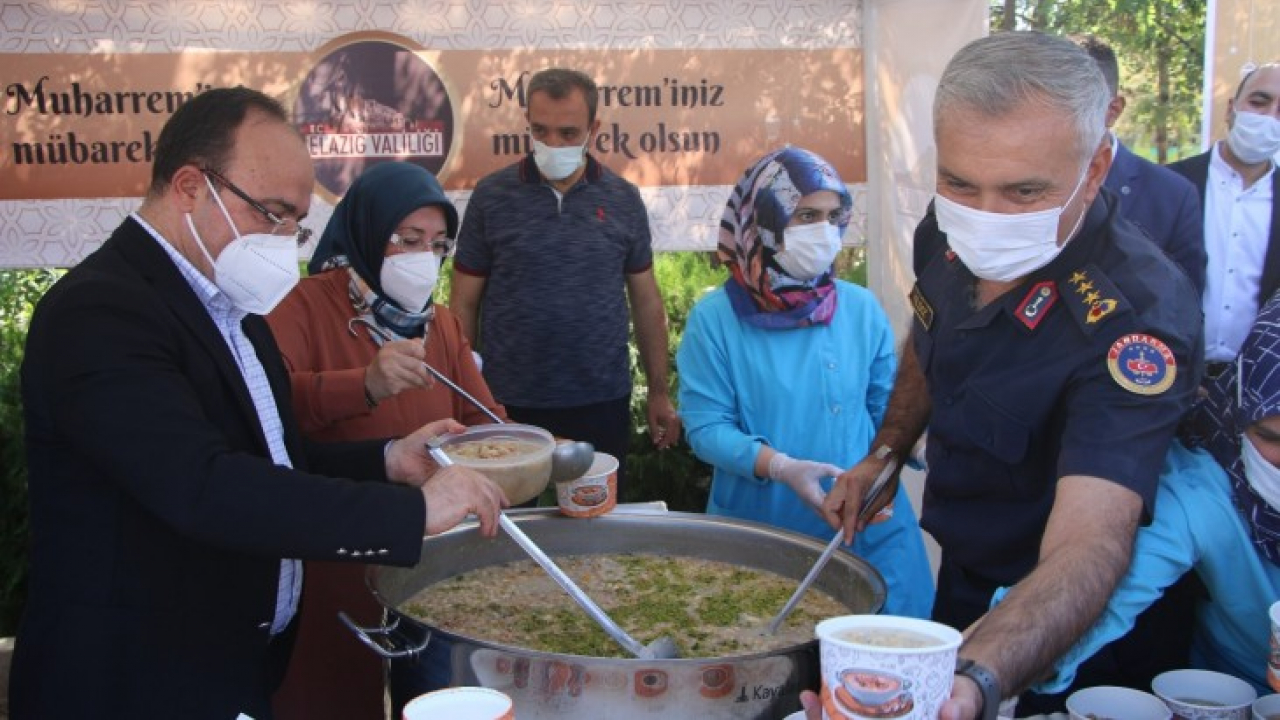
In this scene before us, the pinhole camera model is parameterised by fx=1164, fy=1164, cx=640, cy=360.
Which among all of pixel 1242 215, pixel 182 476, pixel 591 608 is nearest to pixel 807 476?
pixel 591 608

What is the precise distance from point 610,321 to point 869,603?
7.77ft

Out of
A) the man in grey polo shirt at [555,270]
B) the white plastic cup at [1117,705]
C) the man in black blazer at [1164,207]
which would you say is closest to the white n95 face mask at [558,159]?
the man in grey polo shirt at [555,270]

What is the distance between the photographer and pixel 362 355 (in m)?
2.94

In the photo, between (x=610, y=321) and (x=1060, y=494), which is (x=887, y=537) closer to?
(x=1060, y=494)

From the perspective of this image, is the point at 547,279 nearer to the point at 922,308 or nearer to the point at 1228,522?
the point at 922,308

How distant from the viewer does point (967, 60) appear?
1894 mm

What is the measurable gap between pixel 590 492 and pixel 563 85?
2.06 m

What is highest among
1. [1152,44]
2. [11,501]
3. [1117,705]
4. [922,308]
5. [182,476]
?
[1152,44]

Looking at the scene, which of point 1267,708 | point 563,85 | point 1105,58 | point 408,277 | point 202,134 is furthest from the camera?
point 563,85

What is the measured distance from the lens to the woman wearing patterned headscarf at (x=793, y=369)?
9.84ft

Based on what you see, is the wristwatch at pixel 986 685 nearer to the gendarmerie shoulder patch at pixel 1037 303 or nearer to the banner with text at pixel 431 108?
the gendarmerie shoulder patch at pixel 1037 303

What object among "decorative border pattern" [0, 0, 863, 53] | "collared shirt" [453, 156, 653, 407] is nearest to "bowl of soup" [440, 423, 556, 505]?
"collared shirt" [453, 156, 653, 407]

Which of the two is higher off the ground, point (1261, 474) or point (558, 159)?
point (558, 159)

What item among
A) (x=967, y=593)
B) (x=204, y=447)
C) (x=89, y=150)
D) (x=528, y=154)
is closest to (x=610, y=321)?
(x=528, y=154)
